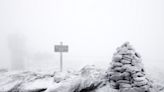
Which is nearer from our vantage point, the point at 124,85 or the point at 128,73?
the point at 124,85

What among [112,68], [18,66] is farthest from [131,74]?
[18,66]

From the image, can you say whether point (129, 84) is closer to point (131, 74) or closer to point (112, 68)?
point (131, 74)

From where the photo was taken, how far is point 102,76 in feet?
32.7

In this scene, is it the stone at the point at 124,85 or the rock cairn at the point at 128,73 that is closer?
the rock cairn at the point at 128,73

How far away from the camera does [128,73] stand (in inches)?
339

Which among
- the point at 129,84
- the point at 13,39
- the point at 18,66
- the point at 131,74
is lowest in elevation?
the point at 18,66

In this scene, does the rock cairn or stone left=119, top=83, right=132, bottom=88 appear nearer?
the rock cairn

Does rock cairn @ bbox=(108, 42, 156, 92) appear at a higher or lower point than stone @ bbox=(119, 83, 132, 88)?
higher

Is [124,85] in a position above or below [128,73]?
below

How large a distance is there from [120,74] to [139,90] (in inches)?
50.7

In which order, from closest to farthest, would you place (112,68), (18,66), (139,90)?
1. (139,90)
2. (112,68)
3. (18,66)

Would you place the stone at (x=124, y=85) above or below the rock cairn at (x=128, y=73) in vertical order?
below

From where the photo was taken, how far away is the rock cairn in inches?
323

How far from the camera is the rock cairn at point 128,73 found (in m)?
8.20
